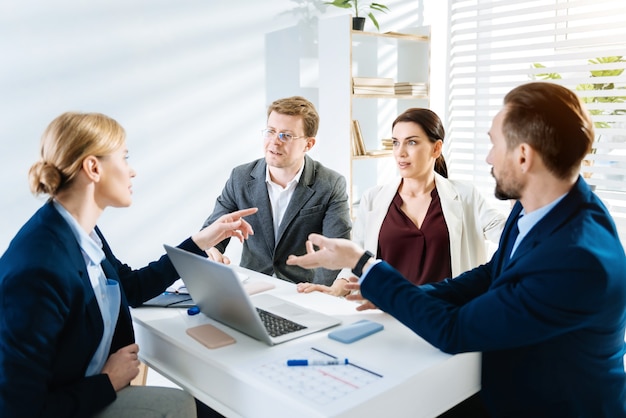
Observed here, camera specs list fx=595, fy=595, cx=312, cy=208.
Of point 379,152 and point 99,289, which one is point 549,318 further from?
point 379,152

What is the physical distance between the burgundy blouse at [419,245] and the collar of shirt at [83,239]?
1324mm

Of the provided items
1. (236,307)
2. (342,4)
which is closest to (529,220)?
(236,307)

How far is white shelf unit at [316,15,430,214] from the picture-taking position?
384cm

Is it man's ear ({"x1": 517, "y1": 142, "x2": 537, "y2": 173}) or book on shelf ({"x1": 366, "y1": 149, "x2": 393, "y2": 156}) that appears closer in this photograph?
man's ear ({"x1": 517, "y1": 142, "x2": 537, "y2": 173})

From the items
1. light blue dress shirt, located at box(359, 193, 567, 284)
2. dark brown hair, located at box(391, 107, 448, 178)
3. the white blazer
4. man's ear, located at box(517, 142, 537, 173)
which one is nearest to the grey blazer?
the white blazer

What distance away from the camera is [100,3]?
3.09 metres

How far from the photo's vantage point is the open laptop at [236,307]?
1.45 m

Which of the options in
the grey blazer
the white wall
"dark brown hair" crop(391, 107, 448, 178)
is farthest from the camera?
the white wall

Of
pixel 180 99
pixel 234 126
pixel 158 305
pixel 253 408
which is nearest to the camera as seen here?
pixel 253 408

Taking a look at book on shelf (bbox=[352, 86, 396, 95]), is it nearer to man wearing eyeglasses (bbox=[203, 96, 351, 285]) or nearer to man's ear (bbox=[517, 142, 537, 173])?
man wearing eyeglasses (bbox=[203, 96, 351, 285])

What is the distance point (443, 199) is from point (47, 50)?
2053 mm

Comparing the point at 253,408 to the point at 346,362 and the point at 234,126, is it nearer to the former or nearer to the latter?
the point at 346,362

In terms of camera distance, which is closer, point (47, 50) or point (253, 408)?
point (253, 408)

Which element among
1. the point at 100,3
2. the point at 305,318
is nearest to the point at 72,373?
the point at 305,318
